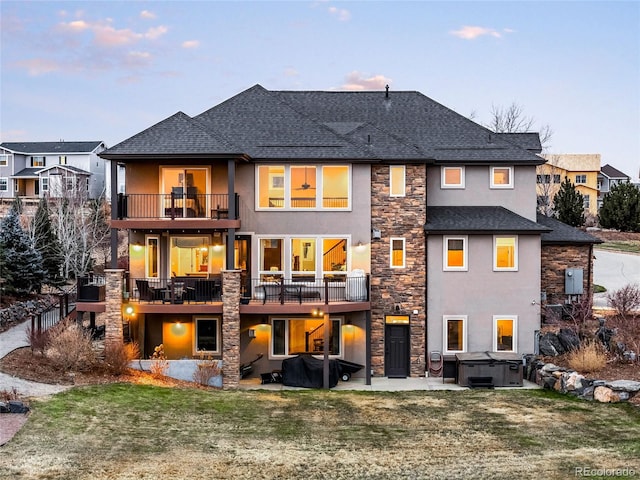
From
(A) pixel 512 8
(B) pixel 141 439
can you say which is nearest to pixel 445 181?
(A) pixel 512 8

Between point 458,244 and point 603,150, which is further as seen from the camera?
point 603,150

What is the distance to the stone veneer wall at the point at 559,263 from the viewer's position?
80.5ft

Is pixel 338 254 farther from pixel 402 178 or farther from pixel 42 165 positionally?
pixel 42 165

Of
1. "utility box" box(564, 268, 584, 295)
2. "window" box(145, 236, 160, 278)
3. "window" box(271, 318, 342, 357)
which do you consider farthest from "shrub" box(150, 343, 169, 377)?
"utility box" box(564, 268, 584, 295)

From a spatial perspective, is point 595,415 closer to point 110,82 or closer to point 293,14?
point 293,14

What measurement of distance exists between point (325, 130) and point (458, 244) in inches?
246

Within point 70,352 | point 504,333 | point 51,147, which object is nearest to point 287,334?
point 70,352

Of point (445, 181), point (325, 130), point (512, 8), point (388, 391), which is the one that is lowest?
point (388, 391)

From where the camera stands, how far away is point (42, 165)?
65.9m

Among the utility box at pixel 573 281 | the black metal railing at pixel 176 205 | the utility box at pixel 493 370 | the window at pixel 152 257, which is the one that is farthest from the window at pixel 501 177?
the window at pixel 152 257

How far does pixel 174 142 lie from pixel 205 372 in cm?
737

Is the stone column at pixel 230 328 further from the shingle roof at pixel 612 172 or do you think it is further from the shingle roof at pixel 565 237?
the shingle roof at pixel 612 172

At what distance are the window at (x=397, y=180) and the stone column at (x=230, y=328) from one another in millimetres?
6360

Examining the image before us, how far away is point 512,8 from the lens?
21406 mm
